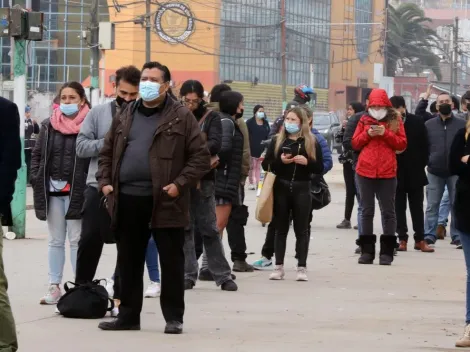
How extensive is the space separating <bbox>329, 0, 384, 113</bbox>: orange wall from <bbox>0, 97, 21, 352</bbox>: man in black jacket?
98545mm

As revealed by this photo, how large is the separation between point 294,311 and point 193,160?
2.06 m

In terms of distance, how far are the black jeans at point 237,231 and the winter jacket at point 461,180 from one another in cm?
448

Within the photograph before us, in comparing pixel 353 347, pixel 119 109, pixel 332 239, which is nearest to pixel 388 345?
pixel 353 347

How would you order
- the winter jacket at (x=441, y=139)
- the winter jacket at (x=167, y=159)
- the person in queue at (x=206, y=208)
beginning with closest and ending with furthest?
1. the winter jacket at (x=167, y=159)
2. the person in queue at (x=206, y=208)
3. the winter jacket at (x=441, y=139)

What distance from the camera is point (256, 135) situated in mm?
29828

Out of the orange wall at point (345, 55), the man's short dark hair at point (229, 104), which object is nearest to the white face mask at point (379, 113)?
the man's short dark hair at point (229, 104)

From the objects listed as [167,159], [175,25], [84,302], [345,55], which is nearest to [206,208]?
[84,302]

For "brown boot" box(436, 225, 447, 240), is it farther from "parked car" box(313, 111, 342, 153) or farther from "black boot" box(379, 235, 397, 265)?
"parked car" box(313, 111, 342, 153)

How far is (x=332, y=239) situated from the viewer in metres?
17.7

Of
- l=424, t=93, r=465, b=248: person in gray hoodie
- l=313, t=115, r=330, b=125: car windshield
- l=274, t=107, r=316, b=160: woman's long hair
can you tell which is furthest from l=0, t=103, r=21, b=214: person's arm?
l=313, t=115, r=330, b=125: car windshield

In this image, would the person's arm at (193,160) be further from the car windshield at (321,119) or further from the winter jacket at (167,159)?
the car windshield at (321,119)

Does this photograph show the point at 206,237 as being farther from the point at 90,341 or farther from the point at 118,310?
the point at 90,341

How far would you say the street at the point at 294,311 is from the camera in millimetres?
8898

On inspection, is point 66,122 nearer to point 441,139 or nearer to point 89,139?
point 89,139
